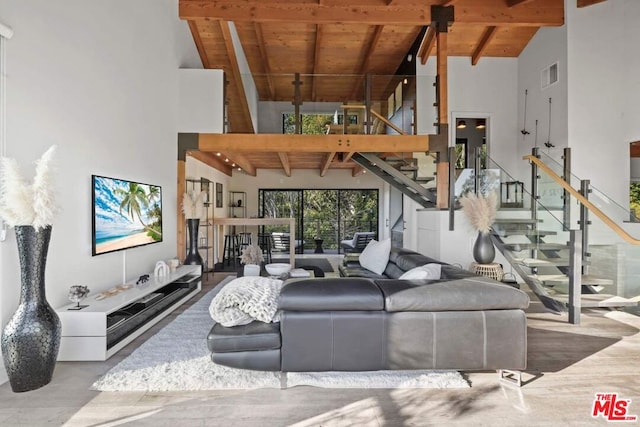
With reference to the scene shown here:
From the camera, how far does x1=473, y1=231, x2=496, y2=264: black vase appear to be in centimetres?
511

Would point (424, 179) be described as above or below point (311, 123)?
below

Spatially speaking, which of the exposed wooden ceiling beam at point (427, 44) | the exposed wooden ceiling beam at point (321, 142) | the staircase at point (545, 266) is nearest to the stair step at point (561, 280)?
the staircase at point (545, 266)

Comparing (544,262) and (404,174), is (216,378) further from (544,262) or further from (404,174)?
(404,174)

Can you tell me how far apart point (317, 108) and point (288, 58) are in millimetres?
2531

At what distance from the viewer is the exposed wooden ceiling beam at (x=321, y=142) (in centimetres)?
645

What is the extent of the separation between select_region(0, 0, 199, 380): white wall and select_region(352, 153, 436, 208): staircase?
372cm

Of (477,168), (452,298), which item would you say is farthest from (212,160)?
(452,298)

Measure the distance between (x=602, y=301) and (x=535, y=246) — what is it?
100cm

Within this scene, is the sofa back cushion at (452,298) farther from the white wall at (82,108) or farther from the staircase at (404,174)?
the staircase at (404,174)

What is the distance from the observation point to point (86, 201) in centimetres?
375

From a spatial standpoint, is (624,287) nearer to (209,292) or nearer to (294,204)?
(209,292)

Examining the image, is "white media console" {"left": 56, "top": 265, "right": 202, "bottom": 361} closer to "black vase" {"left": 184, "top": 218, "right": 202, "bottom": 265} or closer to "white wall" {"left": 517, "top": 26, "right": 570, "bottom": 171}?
"black vase" {"left": 184, "top": 218, "right": 202, "bottom": 265}

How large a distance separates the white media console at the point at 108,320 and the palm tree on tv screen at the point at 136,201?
784 millimetres

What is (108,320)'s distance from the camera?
144 inches
